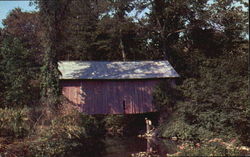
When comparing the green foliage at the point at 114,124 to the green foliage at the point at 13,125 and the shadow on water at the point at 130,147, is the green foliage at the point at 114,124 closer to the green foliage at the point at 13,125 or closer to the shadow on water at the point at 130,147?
the shadow on water at the point at 130,147

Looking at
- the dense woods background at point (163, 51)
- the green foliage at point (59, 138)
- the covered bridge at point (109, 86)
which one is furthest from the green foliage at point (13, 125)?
the covered bridge at point (109, 86)

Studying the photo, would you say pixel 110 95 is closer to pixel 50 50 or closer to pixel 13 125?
pixel 50 50

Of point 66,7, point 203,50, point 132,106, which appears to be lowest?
point 132,106

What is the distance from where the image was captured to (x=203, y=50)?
35.7 metres

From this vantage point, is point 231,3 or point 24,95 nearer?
point 24,95

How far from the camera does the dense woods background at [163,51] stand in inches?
794

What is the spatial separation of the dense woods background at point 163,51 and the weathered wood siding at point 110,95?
1381mm

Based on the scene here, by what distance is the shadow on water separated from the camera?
59.5ft

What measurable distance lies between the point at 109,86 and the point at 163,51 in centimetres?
1364

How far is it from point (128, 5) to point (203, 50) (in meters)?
11.0

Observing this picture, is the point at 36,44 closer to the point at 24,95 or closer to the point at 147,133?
the point at 24,95

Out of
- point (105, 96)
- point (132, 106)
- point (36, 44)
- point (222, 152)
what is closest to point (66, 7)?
point (105, 96)

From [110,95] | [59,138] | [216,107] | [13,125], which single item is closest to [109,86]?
[110,95]

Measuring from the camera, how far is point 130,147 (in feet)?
66.4
